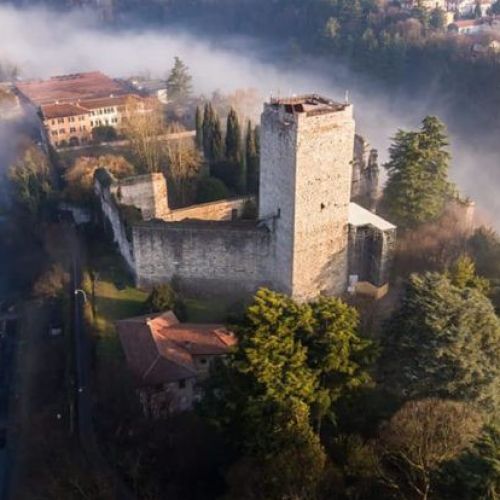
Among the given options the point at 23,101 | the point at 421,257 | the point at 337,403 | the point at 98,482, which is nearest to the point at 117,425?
the point at 98,482

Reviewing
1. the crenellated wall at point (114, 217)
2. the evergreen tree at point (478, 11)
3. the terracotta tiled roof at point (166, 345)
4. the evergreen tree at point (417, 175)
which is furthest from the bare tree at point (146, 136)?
the evergreen tree at point (478, 11)

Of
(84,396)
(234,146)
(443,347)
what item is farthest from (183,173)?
(443,347)

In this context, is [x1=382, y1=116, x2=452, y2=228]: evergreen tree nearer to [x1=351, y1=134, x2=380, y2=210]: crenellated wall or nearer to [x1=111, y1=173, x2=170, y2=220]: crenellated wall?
[x1=351, y1=134, x2=380, y2=210]: crenellated wall

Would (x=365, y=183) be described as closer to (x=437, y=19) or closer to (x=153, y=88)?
(x=153, y=88)

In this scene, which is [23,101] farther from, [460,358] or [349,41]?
[460,358]

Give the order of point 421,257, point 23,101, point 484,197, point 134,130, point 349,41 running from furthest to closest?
point 349,41, point 23,101, point 484,197, point 134,130, point 421,257

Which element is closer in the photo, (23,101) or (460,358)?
(460,358)

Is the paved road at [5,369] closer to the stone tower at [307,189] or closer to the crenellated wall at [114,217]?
the crenellated wall at [114,217]
